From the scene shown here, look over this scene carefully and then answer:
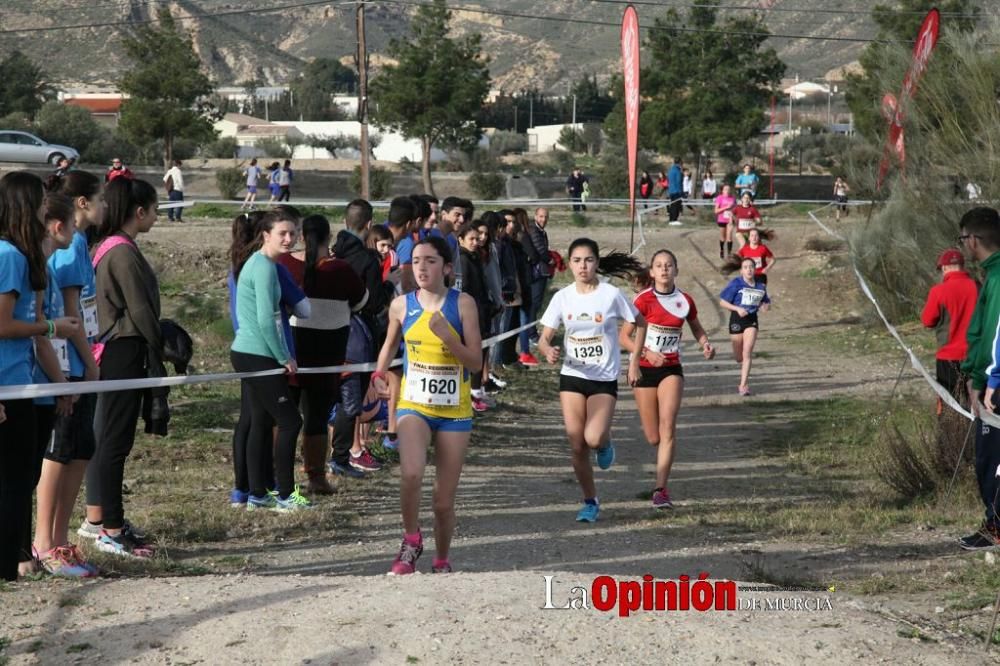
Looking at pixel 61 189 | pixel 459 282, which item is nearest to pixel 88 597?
pixel 61 189

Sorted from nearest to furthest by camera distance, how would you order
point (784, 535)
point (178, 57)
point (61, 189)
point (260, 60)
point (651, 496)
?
point (61, 189), point (784, 535), point (651, 496), point (178, 57), point (260, 60)

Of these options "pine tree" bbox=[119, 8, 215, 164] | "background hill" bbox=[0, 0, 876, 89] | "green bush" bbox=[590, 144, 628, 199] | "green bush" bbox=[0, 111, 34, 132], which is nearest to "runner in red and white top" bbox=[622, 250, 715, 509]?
"green bush" bbox=[590, 144, 628, 199]

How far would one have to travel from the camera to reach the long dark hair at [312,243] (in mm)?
9906

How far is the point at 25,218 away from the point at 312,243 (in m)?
3.70

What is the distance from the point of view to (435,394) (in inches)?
294

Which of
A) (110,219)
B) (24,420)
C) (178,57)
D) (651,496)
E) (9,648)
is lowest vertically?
(651,496)

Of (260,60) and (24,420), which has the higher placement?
(260,60)

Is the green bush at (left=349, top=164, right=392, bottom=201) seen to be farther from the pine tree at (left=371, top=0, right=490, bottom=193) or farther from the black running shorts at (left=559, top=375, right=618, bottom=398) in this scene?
the black running shorts at (left=559, top=375, right=618, bottom=398)

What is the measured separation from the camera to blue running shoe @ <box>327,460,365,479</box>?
35.6 ft

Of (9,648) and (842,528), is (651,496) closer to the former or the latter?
(842,528)

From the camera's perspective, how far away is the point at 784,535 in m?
9.33

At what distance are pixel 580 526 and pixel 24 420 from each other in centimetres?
414

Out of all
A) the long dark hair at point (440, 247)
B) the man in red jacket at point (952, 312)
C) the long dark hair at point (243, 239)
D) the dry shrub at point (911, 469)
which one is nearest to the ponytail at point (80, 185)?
the long dark hair at point (243, 239)

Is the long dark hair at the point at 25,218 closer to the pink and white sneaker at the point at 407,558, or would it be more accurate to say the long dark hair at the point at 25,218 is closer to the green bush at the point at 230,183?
the pink and white sneaker at the point at 407,558
